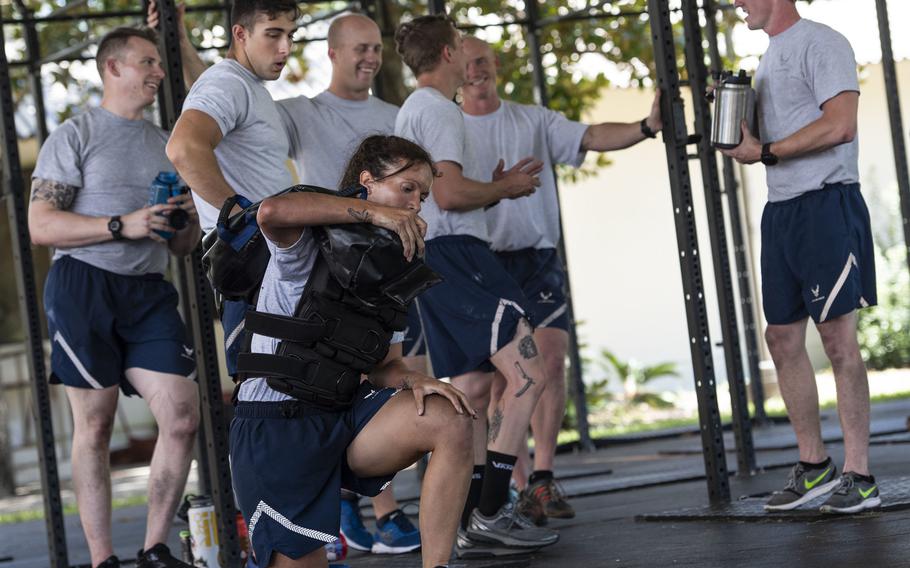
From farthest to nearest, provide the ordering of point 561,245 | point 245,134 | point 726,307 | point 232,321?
point 561,245, point 726,307, point 245,134, point 232,321

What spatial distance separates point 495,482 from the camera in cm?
457

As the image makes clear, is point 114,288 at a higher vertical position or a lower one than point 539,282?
higher

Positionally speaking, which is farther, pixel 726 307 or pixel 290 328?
pixel 726 307

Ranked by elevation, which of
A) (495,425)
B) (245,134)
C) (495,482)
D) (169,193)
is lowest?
(495,482)

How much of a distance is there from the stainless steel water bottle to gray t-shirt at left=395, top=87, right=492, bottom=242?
87 cm

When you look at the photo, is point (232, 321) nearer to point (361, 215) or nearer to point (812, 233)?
point (361, 215)

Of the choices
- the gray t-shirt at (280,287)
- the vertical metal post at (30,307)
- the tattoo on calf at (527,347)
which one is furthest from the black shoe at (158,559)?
the gray t-shirt at (280,287)

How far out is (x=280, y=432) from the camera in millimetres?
3234

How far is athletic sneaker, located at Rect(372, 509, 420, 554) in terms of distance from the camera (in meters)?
4.91

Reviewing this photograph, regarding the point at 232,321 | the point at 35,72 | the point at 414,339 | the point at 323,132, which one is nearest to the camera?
the point at 232,321

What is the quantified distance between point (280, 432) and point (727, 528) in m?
1.87

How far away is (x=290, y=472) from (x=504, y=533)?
1437 millimetres

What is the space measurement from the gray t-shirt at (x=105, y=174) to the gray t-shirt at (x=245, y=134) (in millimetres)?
765

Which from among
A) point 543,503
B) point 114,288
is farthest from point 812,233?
point 114,288
